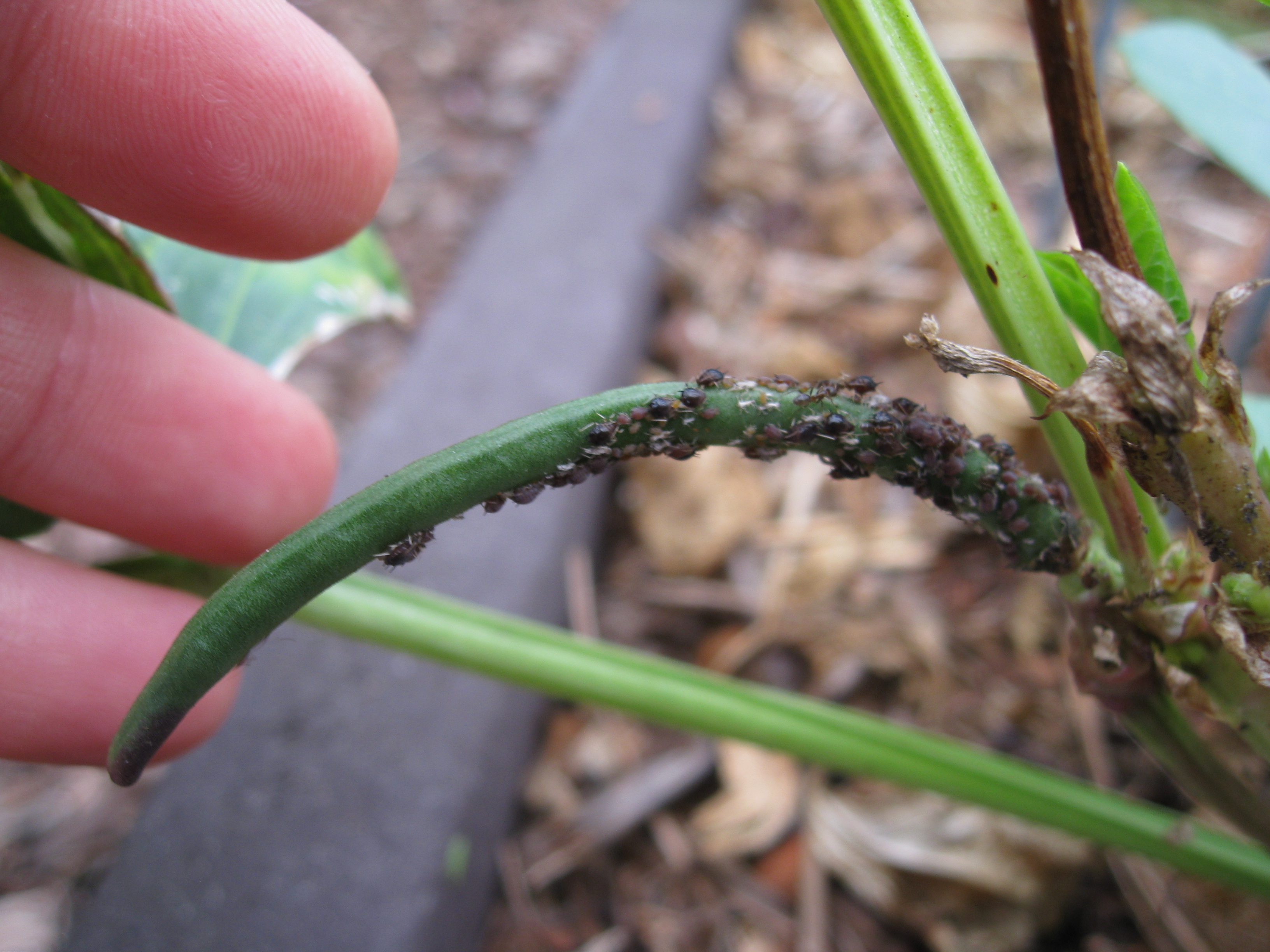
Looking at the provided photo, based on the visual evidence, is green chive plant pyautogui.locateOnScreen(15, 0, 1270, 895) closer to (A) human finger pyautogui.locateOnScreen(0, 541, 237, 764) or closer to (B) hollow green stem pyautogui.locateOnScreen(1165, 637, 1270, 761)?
(B) hollow green stem pyautogui.locateOnScreen(1165, 637, 1270, 761)

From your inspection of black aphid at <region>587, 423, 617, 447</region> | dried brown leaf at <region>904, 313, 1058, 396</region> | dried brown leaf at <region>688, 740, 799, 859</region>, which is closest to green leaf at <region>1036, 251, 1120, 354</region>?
dried brown leaf at <region>904, 313, 1058, 396</region>

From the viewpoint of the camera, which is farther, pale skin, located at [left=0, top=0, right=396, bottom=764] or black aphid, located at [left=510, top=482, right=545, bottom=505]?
pale skin, located at [left=0, top=0, right=396, bottom=764]

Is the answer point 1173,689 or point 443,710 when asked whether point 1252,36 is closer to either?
point 1173,689

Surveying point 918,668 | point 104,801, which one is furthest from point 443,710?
point 918,668

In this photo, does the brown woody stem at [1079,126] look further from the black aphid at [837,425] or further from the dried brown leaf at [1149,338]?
the black aphid at [837,425]

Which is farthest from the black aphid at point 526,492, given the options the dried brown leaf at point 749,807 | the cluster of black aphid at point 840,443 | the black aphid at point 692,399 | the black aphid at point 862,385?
the dried brown leaf at point 749,807

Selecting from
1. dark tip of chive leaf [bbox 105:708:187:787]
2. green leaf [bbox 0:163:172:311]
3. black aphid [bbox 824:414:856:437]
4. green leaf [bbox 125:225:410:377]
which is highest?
black aphid [bbox 824:414:856:437]
